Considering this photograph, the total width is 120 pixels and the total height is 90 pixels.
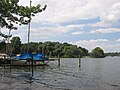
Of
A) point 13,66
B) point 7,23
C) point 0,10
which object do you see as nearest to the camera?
point 0,10

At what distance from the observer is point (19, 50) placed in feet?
646

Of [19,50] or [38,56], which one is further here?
[19,50]

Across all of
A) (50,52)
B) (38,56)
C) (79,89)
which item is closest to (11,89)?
(79,89)

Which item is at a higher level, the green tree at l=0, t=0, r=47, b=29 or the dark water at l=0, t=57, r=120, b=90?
the green tree at l=0, t=0, r=47, b=29

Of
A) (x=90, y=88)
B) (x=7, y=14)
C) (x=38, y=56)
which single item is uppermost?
(x=7, y=14)

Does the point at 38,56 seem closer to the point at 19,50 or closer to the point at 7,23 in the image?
the point at 7,23

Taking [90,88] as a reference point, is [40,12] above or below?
above

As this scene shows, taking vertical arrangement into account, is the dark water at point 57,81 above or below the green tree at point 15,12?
below

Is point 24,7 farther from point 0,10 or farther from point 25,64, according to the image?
point 25,64

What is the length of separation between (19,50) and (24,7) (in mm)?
158675

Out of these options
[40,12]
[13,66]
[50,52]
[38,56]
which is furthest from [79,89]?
[50,52]

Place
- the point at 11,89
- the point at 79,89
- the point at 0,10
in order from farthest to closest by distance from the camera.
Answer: the point at 0,10, the point at 79,89, the point at 11,89

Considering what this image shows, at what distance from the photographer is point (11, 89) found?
1133 inches

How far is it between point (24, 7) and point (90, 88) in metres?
16.5
